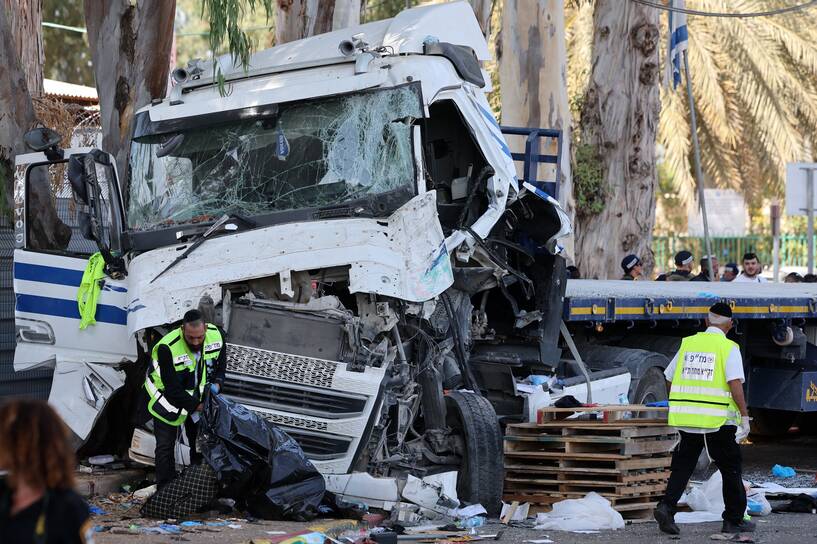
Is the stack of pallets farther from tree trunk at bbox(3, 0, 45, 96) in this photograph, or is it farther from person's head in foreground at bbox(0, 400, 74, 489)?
tree trunk at bbox(3, 0, 45, 96)

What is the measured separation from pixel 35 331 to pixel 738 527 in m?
4.97

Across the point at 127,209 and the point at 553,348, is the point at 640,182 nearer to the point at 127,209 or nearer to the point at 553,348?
the point at 553,348

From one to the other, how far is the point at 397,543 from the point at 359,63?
3346 mm

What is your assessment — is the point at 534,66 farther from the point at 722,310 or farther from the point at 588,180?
the point at 722,310

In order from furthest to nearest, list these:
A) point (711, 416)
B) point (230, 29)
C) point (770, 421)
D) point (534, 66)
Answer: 1. point (534, 66)
2. point (770, 421)
3. point (230, 29)
4. point (711, 416)

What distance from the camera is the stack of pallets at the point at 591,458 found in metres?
9.23

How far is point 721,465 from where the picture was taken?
8430 millimetres

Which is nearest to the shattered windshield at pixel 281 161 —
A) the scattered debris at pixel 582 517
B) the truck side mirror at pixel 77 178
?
the truck side mirror at pixel 77 178

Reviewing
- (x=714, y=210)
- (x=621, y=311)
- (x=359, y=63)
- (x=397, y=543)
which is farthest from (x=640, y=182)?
(x=714, y=210)

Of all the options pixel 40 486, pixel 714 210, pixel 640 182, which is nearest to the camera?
pixel 40 486

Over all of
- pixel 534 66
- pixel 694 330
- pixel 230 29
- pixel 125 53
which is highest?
pixel 534 66

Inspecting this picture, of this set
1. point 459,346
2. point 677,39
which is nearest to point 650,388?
point 459,346

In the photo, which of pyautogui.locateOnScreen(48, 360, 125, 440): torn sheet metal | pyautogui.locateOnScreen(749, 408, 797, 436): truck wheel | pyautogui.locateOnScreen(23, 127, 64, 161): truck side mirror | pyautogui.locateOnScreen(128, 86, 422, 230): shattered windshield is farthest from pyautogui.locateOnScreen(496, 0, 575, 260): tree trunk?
pyautogui.locateOnScreen(48, 360, 125, 440): torn sheet metal

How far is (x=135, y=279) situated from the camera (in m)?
8.68
